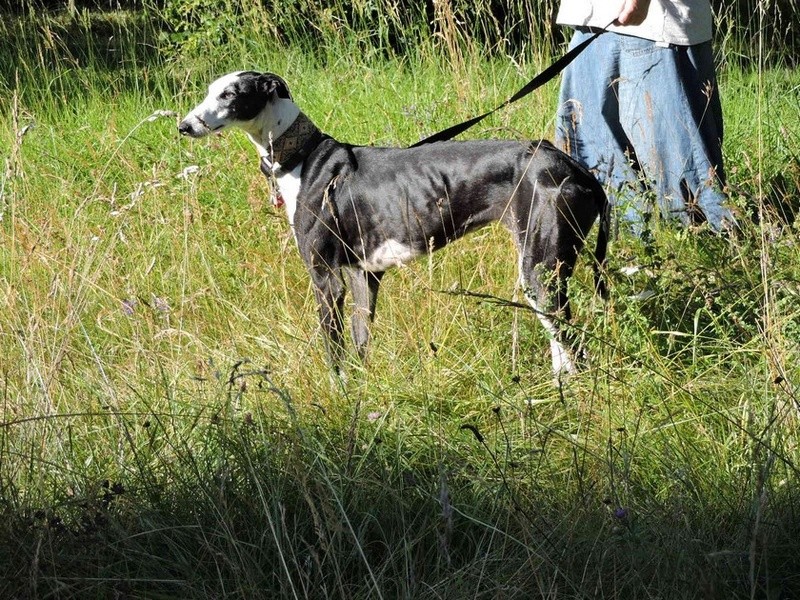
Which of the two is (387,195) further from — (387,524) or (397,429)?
(387,524)

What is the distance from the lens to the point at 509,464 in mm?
2621

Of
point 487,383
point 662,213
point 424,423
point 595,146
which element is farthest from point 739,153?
point 424,423

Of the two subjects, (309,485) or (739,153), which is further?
(739,153)

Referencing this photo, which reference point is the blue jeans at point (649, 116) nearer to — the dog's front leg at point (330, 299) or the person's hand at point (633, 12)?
the person's hand at point (633, 12)

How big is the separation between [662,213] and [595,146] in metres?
0.71

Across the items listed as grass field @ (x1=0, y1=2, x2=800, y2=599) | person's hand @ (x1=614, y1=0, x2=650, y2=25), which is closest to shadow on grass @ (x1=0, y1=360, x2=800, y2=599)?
grass field @ (x1=0, y1=2, x2=800, y2=599)

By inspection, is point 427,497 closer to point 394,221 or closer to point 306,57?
point 394,221

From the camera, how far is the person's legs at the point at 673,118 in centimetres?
441

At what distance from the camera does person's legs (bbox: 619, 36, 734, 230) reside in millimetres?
4410

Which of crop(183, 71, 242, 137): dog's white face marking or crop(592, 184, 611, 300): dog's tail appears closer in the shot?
crop(592, 184, 611, 300): dog's tail

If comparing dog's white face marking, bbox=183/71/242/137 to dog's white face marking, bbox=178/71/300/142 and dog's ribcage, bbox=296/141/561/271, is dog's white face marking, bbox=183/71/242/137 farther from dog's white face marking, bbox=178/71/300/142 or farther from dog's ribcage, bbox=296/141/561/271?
dog's ribcage, bbox=296/141/561/271

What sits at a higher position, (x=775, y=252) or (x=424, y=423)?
(x=775, y=252)

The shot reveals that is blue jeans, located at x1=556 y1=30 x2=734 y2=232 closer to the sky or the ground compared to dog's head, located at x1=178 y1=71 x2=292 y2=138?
closer to the ground

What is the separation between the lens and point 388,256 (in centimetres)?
410
